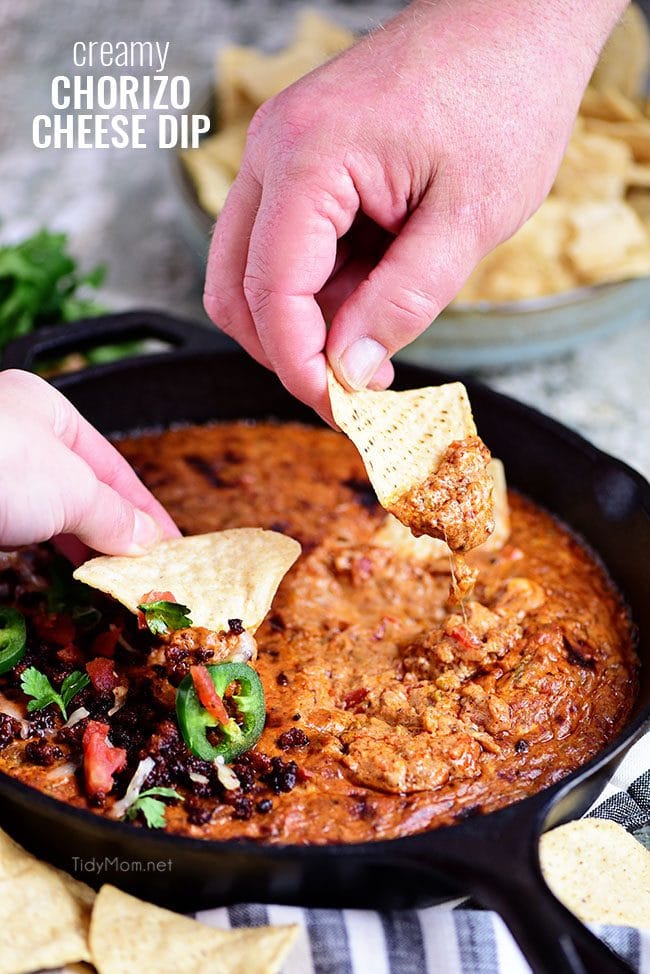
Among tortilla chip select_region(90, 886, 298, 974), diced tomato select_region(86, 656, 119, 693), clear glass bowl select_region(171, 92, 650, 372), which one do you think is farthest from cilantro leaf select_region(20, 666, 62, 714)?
clear glass bowl select_region(171, 92, 650, 372)

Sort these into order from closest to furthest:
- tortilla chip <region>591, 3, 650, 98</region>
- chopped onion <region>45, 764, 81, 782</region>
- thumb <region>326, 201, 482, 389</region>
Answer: chopped onion <region>45, 764, 81, 782</region>
thumb <region>326, 201, 482, 389</region>
tortilla chip <region>591, 3, 650, 98</region>

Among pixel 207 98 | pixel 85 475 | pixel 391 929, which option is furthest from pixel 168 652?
pixel 207 98

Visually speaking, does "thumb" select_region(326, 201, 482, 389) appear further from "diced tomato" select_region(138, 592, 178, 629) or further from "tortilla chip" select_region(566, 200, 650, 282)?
"tortilla chip" select_region(566, 200, 650, 282)

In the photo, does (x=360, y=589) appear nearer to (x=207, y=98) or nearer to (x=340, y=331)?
(x=340, y=331)

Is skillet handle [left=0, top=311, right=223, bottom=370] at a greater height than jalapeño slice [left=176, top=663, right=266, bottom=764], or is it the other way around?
skillet handle [left=0, top=311, right=223, bottom=370]

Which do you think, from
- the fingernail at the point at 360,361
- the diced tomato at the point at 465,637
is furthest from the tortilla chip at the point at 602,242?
the diced tomato at the point at 465,637

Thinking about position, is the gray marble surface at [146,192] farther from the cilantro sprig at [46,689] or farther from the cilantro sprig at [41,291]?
the cilantro sprig at [46,689]

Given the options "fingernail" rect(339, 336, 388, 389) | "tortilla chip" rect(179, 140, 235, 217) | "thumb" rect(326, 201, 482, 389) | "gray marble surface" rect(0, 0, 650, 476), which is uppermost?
"thumb" rect(326, 201, 482, 389)

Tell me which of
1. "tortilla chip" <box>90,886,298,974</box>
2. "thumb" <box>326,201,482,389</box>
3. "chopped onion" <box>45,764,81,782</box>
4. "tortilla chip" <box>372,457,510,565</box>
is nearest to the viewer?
"tortilla chip" <box>90,886,298,974</box>
